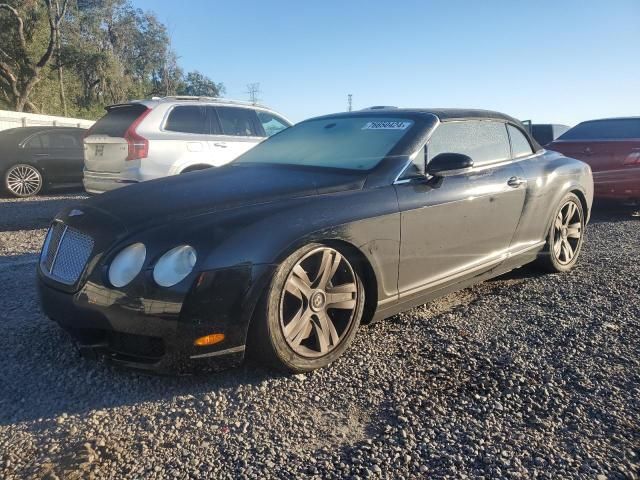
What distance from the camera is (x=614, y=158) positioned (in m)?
7.57

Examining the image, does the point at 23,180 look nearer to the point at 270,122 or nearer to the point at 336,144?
the point at 270,122

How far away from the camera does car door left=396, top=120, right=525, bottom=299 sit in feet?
10.7

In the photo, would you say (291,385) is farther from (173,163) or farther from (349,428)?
(173,163)

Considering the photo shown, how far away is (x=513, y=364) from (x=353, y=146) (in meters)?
1.76

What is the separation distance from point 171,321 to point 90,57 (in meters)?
37.3

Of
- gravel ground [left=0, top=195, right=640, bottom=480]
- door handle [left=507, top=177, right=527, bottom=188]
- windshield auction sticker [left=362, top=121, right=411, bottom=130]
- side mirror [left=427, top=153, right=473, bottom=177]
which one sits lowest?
gravel ground [left=0, top=195, right=640, bottom=480]

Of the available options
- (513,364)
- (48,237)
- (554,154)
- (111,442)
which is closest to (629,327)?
(513,364)

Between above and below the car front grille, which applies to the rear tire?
below

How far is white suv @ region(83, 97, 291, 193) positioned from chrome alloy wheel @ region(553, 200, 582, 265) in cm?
451

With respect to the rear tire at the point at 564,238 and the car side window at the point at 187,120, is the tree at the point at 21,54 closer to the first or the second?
the car side window at the point at 187,120

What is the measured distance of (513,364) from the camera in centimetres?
293


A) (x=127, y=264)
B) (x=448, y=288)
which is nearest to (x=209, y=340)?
(x=127, y=264)

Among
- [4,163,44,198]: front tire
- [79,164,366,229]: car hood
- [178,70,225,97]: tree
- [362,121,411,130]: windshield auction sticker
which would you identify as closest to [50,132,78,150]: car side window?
[4,163,44,198]: front tire

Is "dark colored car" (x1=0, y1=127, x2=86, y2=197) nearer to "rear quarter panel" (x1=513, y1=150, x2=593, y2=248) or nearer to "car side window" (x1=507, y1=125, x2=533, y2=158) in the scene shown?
"car side window" (x1=507, y1=125, x2=533, y2=158)
